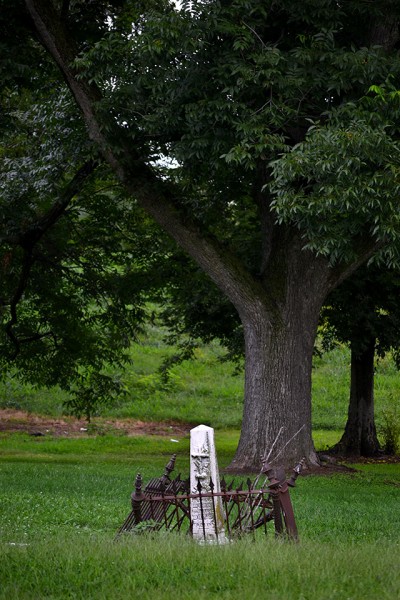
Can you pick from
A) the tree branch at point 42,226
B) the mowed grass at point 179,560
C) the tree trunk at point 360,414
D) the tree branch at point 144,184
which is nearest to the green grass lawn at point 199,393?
the tree trunk at point 360,414

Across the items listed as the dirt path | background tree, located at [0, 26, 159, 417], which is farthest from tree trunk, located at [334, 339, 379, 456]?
the dirt path

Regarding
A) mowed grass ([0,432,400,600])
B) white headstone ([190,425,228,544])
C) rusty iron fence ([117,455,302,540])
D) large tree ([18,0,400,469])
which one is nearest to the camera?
Answer: mowed grass ([0,432,400,600])

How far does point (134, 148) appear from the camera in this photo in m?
17.3

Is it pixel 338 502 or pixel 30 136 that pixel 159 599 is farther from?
pixel 30 136

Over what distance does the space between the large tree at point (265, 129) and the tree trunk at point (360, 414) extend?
316 inches

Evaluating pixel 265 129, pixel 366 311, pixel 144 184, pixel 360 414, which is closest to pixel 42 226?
pixel 144 184

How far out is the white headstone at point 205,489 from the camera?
8070mm

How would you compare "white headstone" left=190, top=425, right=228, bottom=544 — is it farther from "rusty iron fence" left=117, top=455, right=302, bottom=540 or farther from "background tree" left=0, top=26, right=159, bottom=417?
"background tree" left=0, top=26, right=159, bottom=417

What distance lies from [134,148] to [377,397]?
28565 mm

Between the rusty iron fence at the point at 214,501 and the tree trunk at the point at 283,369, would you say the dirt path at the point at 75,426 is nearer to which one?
the tree trunk at the point at 283,369

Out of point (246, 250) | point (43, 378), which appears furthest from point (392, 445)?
point (43, 378)

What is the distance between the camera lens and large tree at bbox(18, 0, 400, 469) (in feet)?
46.6

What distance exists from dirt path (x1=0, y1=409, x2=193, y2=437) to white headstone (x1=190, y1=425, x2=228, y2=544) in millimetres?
25296

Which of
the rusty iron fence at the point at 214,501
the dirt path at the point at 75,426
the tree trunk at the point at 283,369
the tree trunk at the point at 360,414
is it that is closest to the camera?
Answer: the rusty iron fence at the point at 214,501
